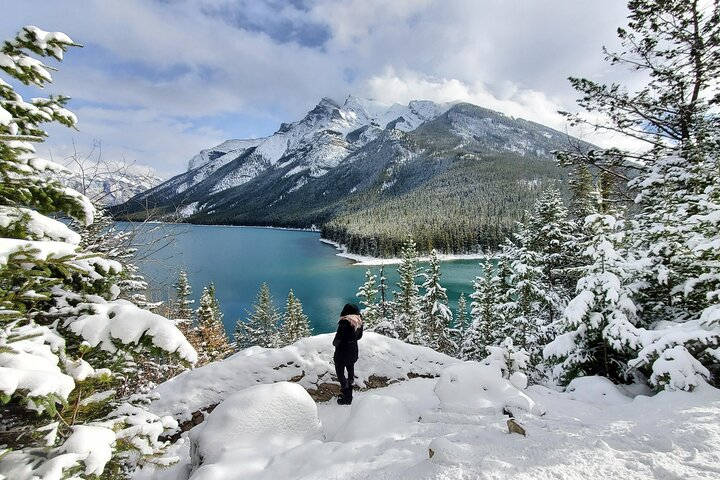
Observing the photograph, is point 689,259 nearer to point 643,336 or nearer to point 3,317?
Result: point 643,336

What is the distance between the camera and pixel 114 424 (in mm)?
2924

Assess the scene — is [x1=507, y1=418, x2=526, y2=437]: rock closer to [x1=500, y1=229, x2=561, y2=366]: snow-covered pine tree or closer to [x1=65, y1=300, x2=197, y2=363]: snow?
[x1=65, y1=300, x2=197, y2=363]: snow

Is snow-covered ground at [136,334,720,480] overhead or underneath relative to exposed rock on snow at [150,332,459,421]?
overhead

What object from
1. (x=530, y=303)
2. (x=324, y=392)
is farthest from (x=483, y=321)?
(x=324, y=392)

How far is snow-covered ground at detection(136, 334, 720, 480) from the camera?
3494 millimetres

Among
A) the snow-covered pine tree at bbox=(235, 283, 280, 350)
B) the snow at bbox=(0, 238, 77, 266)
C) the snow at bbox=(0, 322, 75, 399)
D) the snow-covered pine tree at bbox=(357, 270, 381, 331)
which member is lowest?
the snow-covered pine tree at bbox=(235, 283, 280, 350)

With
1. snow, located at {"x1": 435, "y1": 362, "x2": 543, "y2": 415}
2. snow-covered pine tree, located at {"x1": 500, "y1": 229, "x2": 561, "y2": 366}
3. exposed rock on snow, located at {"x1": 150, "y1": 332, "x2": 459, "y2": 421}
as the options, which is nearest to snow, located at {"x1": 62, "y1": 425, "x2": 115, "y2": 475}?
snow, located at {"x1": 435, "y1": 362, "x2": 543, "y2": 415}

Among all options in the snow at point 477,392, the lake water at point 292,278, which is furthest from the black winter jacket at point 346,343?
the lake water at point 292,278

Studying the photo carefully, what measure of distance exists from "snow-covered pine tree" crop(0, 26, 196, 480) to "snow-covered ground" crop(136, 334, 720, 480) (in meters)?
1.54

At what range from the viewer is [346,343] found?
701cm

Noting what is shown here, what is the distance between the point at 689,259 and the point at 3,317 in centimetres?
1015

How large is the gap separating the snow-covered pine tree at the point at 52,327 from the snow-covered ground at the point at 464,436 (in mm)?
1541

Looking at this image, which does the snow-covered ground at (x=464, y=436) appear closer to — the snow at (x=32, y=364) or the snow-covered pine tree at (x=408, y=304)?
the snow at (x=32, y=364)

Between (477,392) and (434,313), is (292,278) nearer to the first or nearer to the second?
(434,313)
